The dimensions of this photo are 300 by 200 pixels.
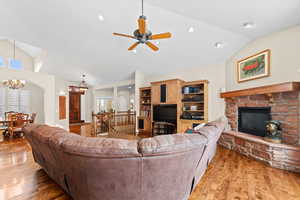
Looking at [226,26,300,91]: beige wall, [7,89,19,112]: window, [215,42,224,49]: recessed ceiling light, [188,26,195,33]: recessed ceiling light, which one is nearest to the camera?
[226,26,300,91]: beige wall

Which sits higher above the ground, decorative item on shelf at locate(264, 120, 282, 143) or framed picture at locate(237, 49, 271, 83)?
framed picture at locate(237, 49, 271, 83)

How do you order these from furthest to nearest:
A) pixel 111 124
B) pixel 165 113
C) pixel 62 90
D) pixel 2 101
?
pixel 62 90 < pixel 2 101 < pixel 111 124 < pixel 165 113

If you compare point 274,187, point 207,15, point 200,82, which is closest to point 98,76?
point 200,82

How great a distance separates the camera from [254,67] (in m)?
3.42

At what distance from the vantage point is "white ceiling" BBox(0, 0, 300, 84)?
8.10ft

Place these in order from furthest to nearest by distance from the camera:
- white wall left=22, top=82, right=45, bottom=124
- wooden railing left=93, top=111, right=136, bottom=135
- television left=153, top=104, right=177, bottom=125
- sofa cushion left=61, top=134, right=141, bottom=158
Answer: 1. white wall left=22, top=82, right=45, bottom=124
2. wooden railing left=93, top=111, right=136, bottom=135
3. television left=153, top=104, right=177, bottom=125
4. sofa cushion left=61, top=134, right=141, bottom=158

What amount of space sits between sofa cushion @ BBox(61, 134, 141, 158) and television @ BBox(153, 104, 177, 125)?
4.10 metres

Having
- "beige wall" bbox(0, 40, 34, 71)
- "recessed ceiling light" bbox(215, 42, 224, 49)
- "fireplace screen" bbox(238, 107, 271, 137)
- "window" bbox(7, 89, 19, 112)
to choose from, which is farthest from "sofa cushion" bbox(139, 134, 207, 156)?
"beige wall" bbox(0, 40, 34, 71)

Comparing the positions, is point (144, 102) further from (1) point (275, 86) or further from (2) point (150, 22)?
(1) point (275, 86)

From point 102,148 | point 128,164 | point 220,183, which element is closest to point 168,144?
point 128,164

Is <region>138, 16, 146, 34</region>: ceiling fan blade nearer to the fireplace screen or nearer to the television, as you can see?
the television

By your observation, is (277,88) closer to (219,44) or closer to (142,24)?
(219,44)

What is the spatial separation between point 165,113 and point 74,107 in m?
7.38

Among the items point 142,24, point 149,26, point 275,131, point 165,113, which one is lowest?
point 275,131
